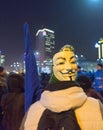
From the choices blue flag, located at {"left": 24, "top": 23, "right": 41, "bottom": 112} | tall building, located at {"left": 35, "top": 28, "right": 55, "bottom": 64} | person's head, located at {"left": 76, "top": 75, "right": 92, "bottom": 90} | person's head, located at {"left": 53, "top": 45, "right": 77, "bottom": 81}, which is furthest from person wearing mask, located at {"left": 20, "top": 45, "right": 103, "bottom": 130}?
tall building, located at {"left": 35, "top": 28, "right": 55, "bottom": 64}

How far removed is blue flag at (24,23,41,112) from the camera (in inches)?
181

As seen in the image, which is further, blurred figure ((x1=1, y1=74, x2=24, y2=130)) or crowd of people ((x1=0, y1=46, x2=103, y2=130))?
blurred figure ((x1=1, y1=74, x2=24, y2=130))

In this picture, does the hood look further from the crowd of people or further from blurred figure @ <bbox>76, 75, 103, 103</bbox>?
blurred figure @ <bbox>76, 75, 103, 103</bbox>

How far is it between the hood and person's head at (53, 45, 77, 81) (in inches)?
4.8

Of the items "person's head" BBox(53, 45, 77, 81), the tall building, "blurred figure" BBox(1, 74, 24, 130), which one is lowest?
"blurred figure" BBox(1, 74, 24, 130)

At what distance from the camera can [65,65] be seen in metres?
3.36

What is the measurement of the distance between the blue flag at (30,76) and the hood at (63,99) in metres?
1.33

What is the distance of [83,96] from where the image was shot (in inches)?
126

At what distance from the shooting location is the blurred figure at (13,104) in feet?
20.5

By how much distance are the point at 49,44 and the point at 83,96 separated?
14158 cm

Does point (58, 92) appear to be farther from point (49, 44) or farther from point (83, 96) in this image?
point (49, 44)

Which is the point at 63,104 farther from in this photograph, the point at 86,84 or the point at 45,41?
the point at 45,41

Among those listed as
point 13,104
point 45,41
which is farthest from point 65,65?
point 45,41

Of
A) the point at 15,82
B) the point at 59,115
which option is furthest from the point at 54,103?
the point at 15,82
